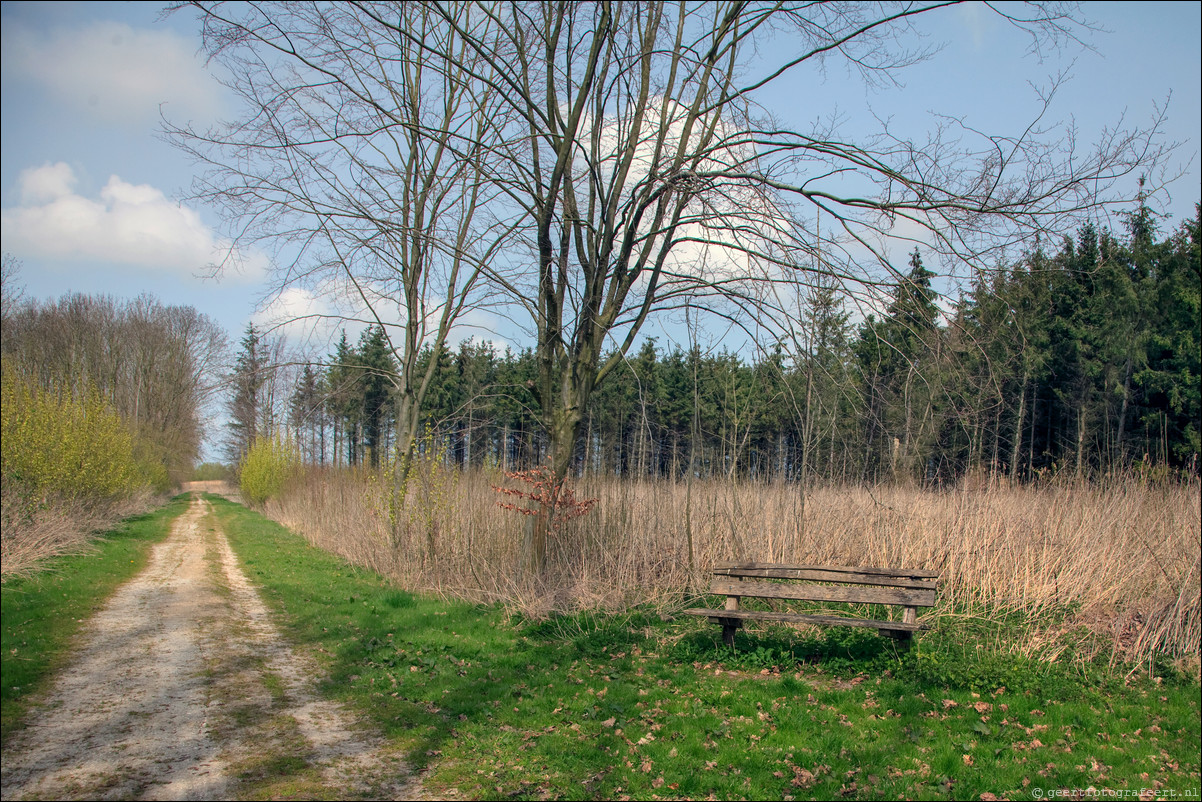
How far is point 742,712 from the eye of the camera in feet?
15.8

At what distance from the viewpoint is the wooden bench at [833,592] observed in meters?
5.67

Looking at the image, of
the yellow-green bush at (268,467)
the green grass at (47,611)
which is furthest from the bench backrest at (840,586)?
the yellow-green bush at (268,467)

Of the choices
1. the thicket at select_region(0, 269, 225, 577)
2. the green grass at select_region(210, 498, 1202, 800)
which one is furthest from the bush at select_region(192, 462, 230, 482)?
the green grass at select_region(210, 498, 1202, 800)

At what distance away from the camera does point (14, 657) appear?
18.2 feet

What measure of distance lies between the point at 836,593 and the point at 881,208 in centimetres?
330

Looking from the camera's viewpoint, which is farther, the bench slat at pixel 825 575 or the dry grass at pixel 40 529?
the dry grass at pixel 40 529

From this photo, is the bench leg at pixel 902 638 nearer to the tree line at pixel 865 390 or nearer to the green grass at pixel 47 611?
the tree line at pixel 865 390

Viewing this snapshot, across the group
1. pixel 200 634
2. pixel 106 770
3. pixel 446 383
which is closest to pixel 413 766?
pixel 106 770

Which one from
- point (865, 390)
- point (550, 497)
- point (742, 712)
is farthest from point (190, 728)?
Result: point (865, 390)

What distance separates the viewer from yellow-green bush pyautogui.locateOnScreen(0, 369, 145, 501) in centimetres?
1214

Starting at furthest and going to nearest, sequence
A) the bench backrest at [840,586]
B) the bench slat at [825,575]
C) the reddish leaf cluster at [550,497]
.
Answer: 1. the reddish leaf cluster at [550,497]
2. the bench slat at [825,575]
3. the bench backrest at [840,586]

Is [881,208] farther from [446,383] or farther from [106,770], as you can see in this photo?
[446,383]

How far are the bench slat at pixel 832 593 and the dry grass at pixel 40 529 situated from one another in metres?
8.54

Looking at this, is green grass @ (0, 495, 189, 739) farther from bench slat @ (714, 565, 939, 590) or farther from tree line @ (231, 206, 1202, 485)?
bench slat @ (714, 565, 939, 590)
